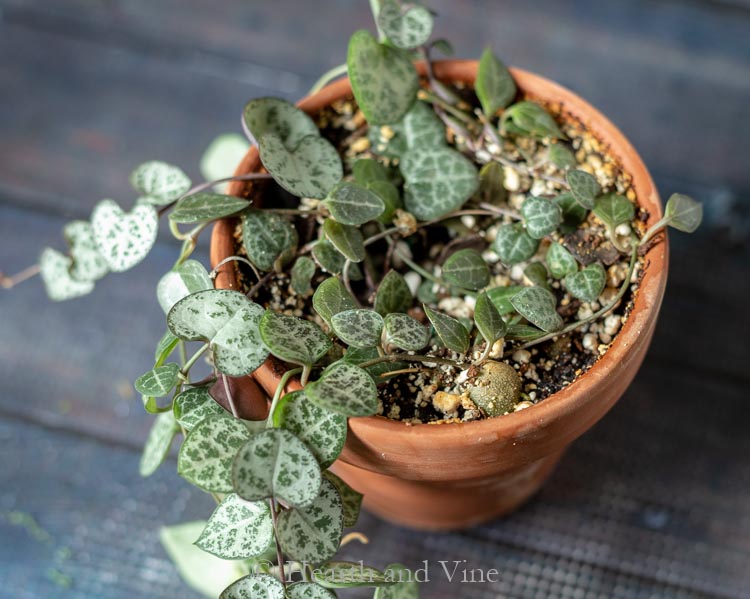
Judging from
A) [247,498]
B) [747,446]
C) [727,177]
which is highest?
[727,177]

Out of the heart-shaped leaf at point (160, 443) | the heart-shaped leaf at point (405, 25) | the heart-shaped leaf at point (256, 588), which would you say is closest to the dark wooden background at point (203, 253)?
the heart-shaped leaf at point (160, 443)

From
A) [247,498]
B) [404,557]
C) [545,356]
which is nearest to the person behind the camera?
[247,498]

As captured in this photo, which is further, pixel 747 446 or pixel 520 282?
pixel 747 446

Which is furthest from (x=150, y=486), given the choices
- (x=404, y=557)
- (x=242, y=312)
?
(x=242, y=312)

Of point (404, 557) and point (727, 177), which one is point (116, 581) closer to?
point (404, 557)

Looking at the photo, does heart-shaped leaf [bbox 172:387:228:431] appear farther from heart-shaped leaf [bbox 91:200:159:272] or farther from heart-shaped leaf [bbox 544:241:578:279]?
heart-shaped leaf [bbox 544:241:578:279]

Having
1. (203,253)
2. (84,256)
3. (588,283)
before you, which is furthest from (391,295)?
(203,253)
